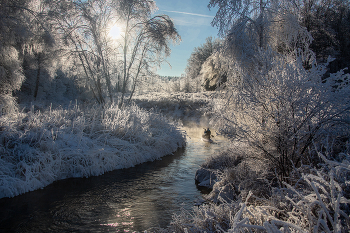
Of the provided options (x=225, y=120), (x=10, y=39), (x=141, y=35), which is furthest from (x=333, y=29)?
(x=10, y=39)

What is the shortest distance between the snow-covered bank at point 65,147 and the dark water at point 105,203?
0.40 metres

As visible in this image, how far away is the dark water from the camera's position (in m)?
4.25

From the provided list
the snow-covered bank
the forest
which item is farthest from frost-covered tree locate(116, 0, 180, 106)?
the snow-covered bank

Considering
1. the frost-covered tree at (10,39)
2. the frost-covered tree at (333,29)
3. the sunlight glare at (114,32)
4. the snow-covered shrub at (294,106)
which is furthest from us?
the frost-covered tree at (333,29)

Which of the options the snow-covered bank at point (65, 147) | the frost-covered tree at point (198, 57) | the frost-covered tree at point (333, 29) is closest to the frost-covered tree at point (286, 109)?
the snow-covered bank at point (65, 147)

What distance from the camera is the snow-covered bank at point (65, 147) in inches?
234

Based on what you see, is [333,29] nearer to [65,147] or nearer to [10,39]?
[65,147]

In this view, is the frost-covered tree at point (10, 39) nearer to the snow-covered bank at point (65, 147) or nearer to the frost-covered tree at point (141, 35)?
the snow-covered bank at point (65, 147)

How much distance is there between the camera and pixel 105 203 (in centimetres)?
526

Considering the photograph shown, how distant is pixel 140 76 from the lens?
1322 cm

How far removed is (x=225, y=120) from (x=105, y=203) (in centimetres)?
362

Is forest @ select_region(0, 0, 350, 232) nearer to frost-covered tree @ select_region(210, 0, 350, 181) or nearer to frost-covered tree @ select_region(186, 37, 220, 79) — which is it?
frost-covered tree @ select_region(210, 0, 350, 181)

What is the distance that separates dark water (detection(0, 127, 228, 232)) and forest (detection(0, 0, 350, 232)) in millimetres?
574

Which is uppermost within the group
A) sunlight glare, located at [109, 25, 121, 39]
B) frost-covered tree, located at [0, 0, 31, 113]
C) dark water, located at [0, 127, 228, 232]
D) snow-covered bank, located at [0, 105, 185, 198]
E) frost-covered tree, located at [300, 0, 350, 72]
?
frost-covered tree, located at [300, 0, 350, 72]
